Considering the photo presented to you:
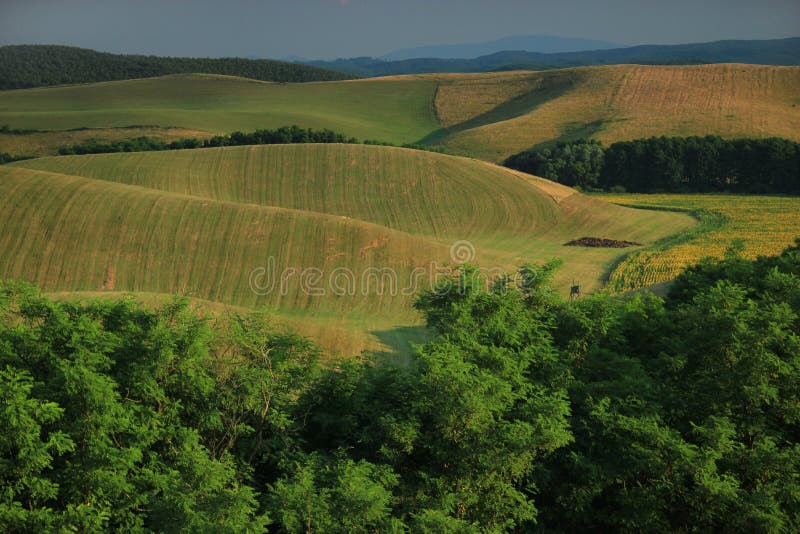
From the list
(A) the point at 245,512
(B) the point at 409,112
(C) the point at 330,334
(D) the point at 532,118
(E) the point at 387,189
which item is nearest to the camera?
(A) the point at 245,512

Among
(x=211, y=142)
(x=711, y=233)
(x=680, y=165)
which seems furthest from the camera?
(x=680, y=165)

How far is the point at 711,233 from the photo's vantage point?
76.7 m

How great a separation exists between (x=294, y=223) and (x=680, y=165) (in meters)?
77.2

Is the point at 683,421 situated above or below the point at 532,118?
below

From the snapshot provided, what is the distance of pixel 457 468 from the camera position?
19375 millimetres

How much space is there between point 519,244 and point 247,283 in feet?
107

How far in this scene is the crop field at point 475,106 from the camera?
12925cm

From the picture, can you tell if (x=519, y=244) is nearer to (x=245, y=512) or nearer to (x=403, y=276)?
(x=403, y=276)

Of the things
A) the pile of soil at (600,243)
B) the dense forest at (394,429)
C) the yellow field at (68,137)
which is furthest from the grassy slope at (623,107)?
the dense forest at (394,429)

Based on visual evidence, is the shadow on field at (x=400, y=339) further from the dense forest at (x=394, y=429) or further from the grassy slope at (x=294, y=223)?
the dense forest at (x=394, y=429)

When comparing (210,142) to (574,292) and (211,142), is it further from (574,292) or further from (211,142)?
(574,292)

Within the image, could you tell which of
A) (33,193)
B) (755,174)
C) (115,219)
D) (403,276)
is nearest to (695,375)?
(403,276)

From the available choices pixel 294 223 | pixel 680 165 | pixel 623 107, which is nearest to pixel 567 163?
pixel 680 165

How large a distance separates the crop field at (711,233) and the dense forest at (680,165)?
18.9 ft
